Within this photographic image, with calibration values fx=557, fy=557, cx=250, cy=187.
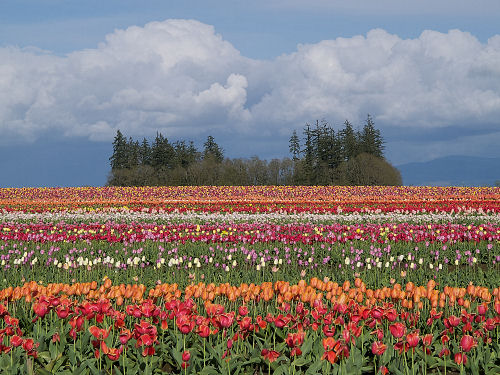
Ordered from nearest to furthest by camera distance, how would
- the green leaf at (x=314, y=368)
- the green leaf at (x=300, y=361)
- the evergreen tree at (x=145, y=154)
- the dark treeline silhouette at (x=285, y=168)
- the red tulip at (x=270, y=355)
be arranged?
1. the red tulip at (x=270, y=355)
2. the green leaf at (x=314, y=368)
3. the green leaf at (x=300, y=361)
4. the dark treeline silhouette at (x=285, y=168)
5. the evergreen tree at (x=145, y=154)

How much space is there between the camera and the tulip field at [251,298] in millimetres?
4719

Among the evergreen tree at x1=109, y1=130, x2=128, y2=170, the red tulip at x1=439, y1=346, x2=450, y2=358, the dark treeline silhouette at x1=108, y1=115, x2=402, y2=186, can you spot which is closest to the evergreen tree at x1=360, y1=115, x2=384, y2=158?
the dark treeline silhouette at x1=108, y1=115, x2=402, y2=186

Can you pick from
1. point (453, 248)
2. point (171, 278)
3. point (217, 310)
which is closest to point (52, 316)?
point (217, 310)

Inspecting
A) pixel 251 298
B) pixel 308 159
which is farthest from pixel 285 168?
pixel 251 298

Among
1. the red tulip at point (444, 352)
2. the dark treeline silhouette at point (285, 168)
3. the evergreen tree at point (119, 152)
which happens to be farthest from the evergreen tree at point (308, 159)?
the red tulip at point (444, 352)

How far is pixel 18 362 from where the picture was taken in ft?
16.0

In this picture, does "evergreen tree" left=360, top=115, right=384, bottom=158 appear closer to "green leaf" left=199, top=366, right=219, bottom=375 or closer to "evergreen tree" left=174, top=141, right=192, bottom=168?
"evergreen tree" left=174, top=141, right=192, bottom=168

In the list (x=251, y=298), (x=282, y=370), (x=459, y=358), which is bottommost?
(x=282, y=370)

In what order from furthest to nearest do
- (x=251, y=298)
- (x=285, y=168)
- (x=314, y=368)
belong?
(x=285, y=168)
(x=251, y=298)
(x=314, y=368)

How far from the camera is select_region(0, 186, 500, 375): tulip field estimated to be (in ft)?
15.5

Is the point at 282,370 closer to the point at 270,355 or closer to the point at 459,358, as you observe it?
the point at 270,355

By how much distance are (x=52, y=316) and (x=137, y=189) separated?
36916mm

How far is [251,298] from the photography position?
5875mm

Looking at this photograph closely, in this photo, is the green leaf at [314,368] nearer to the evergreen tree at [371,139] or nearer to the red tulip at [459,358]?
the red tulip at [459,358]
